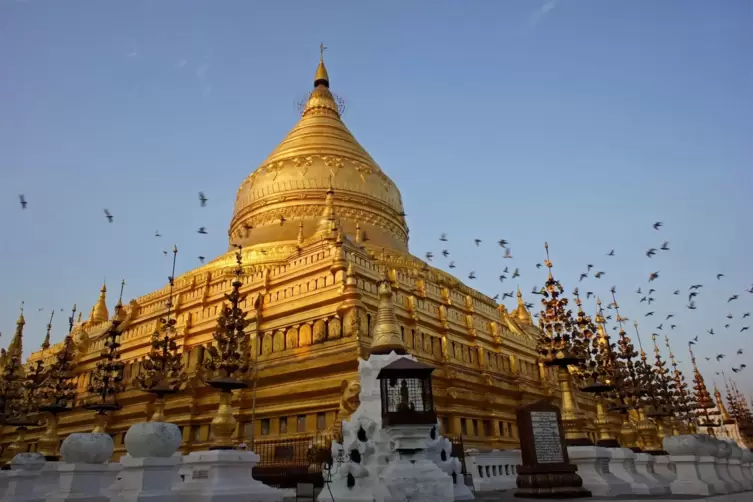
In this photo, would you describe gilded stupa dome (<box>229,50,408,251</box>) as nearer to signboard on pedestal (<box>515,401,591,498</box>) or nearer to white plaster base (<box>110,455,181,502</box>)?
signboard on pedestal (<box>515,401,591,498</box>)

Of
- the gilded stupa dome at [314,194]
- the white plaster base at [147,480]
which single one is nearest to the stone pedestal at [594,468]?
the white plaster base at [147,480]

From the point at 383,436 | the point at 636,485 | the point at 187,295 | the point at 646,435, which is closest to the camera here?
the point at 383,436

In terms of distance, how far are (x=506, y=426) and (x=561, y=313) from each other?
37.7ft

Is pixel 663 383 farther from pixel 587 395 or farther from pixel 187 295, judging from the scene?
pixel 187 295

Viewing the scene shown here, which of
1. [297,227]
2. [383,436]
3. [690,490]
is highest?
[297,227]

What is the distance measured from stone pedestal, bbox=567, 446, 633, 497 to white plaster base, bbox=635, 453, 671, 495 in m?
1.04

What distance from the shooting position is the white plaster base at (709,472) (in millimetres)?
13469

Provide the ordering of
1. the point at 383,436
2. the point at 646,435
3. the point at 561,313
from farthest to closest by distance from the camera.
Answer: the point at 646,435, the point at 561,313, the point at 383,436

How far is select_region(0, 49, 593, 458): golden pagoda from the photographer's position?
20844 millimetres

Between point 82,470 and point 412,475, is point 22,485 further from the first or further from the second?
point 412,475

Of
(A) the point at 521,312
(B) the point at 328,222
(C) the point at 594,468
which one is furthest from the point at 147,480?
(A) the point at 521,312

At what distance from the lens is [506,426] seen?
1000 inches

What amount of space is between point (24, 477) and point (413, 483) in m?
8.49

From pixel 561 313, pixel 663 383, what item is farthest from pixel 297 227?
pixel 663 383
